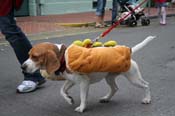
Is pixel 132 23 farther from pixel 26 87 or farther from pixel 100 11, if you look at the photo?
pixel 26 87

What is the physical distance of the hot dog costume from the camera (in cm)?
413

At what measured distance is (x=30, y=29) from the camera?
39.7 feet

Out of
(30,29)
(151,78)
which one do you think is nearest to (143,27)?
(30,29)

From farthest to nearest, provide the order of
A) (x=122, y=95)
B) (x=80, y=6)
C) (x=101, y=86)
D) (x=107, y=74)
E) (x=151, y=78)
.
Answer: (x=80, y=6)
(x=151, y=78)
(x=101, y=86)
(x=122, y=95)
(x=107, y=74)

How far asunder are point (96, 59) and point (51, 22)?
9.72 m

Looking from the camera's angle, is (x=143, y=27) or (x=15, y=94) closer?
(x=15, y=94)

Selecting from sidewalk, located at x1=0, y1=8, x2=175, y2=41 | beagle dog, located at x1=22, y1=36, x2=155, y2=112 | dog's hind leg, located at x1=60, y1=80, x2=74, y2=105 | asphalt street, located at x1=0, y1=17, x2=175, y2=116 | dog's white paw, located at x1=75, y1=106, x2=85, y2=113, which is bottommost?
sidewalk, located at x1=0, y1=8, x2=175, y2=41

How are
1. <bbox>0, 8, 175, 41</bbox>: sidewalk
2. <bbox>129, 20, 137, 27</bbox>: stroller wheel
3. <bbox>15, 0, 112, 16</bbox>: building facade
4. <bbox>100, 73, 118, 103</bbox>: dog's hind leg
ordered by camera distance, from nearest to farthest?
1. <bbox>100, 73, 118, 103</bbox>: dog's hind leg
2. <bbox>0, 8, 175, 41</bbox>: sidewalk
3. <bbox>129, 20, 137, 27</bbox>: stroller wheel
4. <bbox>15, 0, 112, 16</bbox>: building facade

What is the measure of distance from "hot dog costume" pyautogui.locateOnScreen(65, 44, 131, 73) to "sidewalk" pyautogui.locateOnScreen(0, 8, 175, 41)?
720cm

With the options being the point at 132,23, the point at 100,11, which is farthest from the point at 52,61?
the point at 132,23

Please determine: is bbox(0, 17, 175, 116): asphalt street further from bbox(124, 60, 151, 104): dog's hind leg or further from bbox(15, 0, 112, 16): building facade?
bbox(15, 0, 112, 16): building facade

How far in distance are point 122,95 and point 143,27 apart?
7.89 meters

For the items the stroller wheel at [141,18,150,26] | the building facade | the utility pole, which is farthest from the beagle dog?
the utility pole

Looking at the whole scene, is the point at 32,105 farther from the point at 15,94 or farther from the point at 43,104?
the point at 15,94
